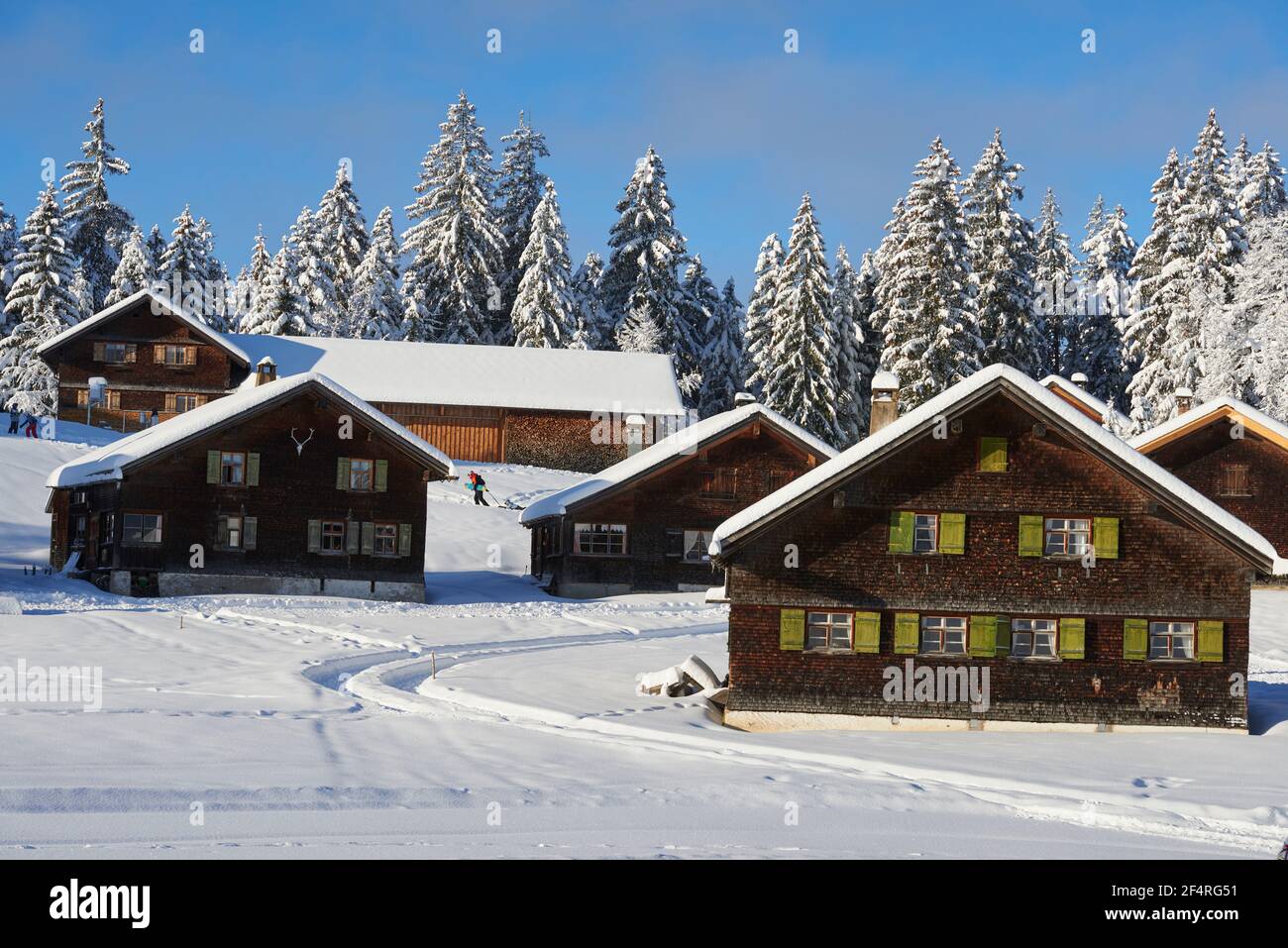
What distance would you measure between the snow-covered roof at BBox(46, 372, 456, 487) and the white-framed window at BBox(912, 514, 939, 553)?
20603mm

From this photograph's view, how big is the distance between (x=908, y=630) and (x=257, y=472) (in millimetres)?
24514

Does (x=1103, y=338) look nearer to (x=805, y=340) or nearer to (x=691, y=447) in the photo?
(x=805, y=340)

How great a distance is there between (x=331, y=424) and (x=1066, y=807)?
1229 inches

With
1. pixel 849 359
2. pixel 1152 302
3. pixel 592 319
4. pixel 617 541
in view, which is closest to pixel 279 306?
pixel 592 319

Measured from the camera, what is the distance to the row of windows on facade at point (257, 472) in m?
43.9

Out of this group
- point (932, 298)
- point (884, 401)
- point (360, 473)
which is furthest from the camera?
point (932, 298)

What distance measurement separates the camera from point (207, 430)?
4338 centimetres

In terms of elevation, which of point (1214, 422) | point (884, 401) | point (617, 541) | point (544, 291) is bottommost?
point (617, 541)

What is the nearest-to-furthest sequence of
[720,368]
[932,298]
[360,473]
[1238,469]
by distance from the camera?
[360,473]
[1238,469]
[932,298]
[720,368]

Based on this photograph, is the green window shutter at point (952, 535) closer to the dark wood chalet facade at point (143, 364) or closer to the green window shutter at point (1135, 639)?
the green window shutter at point (1135, 639)

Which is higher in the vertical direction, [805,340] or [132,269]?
[132,269]

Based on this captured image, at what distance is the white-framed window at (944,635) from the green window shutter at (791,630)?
2.54 m

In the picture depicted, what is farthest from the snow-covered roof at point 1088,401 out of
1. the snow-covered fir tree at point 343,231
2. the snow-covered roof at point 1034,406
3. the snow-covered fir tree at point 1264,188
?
the snow-covered fir tree at point 343,231

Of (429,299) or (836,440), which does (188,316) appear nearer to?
(429,299)
